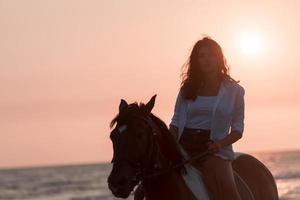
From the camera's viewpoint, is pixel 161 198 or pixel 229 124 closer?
pixel 161 198

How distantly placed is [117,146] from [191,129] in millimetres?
1590

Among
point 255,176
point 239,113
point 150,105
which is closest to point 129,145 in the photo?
point 150,105

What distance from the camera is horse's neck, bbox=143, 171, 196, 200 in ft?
26.8

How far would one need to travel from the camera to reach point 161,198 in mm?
8164

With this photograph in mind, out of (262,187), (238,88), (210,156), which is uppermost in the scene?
(238,88)

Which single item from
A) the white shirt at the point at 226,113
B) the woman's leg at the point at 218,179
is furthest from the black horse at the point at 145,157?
the white shirt at the point at 226,113

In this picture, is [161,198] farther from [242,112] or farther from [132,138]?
[242,112]

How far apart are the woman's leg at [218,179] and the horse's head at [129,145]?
1.04 metres

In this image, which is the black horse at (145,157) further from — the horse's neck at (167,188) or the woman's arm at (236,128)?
the woman's arm at (236,128)

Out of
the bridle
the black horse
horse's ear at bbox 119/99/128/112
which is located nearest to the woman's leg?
the black horse

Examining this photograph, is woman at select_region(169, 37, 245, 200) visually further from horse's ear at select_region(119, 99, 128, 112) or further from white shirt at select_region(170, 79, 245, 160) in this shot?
horse's ear at select_region(119, 99, 128, 112)

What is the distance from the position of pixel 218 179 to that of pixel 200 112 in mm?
744

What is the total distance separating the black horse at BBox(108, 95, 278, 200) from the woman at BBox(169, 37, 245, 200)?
0.54 meters

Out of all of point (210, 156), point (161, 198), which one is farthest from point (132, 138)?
point (210, 156)
